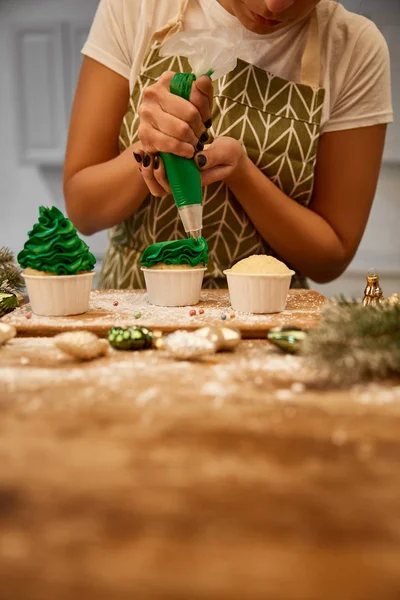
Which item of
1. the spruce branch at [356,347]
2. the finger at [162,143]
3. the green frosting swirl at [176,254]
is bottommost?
the spruce branch at [356,347]

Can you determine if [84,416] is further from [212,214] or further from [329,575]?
[212,214]

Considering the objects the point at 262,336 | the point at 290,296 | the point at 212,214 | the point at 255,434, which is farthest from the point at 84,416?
the point at 212,214

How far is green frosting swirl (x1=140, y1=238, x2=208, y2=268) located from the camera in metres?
1.14

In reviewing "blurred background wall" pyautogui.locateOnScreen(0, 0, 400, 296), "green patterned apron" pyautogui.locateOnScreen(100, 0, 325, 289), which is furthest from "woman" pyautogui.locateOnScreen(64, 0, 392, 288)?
"blurred background wall" pyautogui.locateOnScreen(0, 0, 400, 296)

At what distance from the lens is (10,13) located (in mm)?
2643

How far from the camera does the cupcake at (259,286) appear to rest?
105 cm

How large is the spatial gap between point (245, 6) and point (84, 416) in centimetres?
101

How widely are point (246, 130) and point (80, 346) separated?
86 cm

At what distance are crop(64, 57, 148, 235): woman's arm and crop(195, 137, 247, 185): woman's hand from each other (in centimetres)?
25

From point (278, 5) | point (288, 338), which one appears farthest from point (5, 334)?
point (278, 5)

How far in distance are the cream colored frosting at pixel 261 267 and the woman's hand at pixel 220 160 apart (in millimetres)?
193

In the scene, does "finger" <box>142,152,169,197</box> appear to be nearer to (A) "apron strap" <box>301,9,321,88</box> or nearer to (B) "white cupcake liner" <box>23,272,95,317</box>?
(B) "white cupcake liner" <box>23,272,95,317</box>

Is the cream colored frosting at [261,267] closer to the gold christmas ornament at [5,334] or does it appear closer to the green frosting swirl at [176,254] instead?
the green frosting swirl at [176,254]

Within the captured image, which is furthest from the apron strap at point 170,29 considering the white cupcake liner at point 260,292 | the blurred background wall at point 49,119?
the blurred background wall at point 49,119
